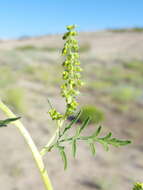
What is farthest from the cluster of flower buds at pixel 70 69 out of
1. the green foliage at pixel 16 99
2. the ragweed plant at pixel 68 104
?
the green foliage at pixel 16 99

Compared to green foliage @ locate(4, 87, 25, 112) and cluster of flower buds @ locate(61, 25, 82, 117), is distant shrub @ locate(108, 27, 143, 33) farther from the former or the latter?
cluster of flower buds @ locate(61, 25, 82, 117)

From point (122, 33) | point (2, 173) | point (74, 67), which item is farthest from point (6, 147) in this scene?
point (122, 33)

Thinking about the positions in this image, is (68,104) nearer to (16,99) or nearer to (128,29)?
(16,99)

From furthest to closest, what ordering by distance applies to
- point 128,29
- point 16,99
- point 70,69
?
point 128,29 < point 16,99 < point 70,69

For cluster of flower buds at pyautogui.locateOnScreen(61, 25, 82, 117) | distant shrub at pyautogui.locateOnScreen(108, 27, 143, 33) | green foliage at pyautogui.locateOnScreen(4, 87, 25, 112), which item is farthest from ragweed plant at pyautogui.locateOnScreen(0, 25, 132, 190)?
distant shrub at pyautogui.locateOnScreen(108, 27, 143, 33)

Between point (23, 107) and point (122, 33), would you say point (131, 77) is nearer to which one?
point (23, 107)

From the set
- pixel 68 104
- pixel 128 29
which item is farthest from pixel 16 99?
pixel 128 29
